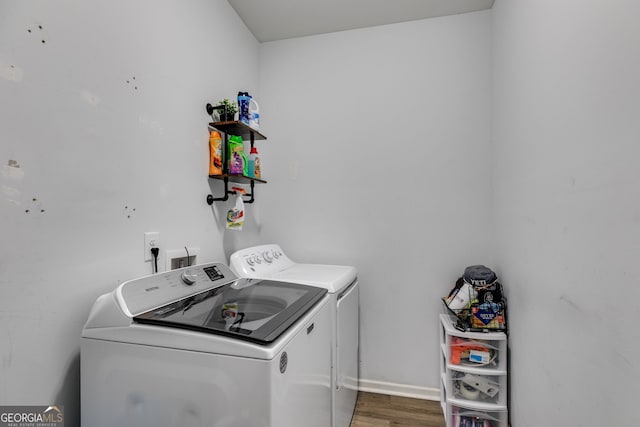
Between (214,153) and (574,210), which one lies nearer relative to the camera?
(574,210)

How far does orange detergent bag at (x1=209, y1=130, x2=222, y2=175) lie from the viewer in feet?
5.57

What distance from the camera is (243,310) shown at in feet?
3.53

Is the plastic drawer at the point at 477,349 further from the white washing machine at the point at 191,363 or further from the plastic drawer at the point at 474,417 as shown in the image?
the white washing machine at the point at 191,363

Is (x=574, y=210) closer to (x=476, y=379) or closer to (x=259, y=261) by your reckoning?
(x=476, y=379)

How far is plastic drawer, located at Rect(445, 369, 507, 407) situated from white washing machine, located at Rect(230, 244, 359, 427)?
571 mm

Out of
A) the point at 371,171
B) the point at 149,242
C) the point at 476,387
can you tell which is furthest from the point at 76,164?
the point at 476,387

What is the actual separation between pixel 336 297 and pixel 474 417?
105 cm

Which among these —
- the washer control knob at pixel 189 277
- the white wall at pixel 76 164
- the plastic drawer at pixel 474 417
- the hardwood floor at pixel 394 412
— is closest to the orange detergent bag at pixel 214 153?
the white wall at pixel 76 164

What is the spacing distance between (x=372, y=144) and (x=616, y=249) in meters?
1.53

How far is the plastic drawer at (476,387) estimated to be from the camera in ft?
5.42

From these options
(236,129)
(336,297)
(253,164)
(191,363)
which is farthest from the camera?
(253,164)

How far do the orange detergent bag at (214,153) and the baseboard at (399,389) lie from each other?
175 cm

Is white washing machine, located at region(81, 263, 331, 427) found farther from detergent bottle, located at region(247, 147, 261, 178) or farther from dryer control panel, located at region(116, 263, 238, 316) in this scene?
detergent bottle, located at region(247, 147, 261, 178)

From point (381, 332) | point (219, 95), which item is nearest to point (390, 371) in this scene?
point (381, 332)
